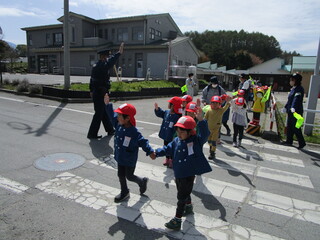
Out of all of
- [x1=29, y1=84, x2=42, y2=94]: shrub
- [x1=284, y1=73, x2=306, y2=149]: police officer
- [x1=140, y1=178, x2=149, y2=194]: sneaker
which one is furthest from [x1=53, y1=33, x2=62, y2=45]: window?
[x1=140, y1=178, x2=149, y2=194]: sneaker

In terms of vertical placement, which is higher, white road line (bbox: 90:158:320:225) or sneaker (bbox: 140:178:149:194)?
sneaker (bbox: 140:178:149:194)

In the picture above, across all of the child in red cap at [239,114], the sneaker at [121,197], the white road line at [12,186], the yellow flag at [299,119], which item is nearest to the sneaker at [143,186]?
the sneaker at [121,197]

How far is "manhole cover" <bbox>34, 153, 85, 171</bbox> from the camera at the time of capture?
15.3ft

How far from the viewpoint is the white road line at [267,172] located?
474 cm

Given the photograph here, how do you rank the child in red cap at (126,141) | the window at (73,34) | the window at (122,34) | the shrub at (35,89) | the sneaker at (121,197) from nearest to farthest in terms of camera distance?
the child in red cap at (126,141), the sneaker at (121,197), the shrub at (35,89), the window at (122,34), the window at (73,34)

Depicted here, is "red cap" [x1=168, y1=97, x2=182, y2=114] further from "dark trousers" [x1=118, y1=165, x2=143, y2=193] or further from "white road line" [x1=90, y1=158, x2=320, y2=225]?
"dark trousers" [x1=118, y1=165, x2=143, y2=193]

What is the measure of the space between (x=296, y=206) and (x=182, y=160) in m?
2.19

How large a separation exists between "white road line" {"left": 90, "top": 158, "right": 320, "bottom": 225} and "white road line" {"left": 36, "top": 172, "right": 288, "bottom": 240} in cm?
75

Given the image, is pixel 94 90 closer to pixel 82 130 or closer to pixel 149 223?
pixel 82 130

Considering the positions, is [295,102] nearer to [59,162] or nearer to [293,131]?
[293,131]

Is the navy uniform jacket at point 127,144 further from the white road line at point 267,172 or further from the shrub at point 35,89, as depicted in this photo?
the shrub at point 35,89

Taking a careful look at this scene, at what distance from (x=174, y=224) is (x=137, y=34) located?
99.8ft

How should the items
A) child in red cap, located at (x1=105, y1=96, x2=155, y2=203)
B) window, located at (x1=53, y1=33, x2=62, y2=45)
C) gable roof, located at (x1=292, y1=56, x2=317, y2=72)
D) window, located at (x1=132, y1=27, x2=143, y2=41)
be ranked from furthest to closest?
gable roof, located at (x1=292, y1=56, x2=317, y2=72), window, located at (x1=53, y1=33, x2=62, y2=45), window, located at (x1=132, y1=27, x2=143, y2=41), child in red cap, located at (x1=105, y1=96, x2=155, y2=203)

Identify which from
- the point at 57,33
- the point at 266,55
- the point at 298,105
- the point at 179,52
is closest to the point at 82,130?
the point at 298,105
